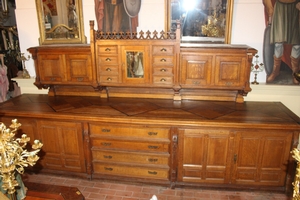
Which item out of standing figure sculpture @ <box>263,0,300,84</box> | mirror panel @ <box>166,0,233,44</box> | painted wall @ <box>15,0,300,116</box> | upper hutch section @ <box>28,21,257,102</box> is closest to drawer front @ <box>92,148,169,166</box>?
upper hutch section @ <box>28,21,257,102</box>

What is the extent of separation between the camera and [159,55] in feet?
10.9

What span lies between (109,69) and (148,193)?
1.82m

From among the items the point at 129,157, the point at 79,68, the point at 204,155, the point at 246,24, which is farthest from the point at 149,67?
the point at 246,24

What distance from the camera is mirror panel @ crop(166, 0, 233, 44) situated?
11.1ft

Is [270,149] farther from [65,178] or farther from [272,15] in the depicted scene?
[65,178]

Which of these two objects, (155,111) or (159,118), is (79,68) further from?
Answer: (159,118)

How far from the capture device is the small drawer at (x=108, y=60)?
3.45 m

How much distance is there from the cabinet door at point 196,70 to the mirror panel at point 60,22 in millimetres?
1706

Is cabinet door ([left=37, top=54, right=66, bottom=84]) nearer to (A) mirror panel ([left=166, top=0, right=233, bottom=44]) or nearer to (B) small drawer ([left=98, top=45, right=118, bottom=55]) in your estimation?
(B) small drawer ([left=98, top=45, right=118, bottom=55])

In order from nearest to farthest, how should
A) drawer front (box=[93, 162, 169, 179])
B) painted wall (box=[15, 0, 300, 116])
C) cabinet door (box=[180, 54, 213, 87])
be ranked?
drawer front (box=[93, 162, 169, 179]) < cabinet door (box=[180, 54, 213, 87]) < painted wall (box=[15, 0, 300, 116])

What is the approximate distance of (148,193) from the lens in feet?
10.3

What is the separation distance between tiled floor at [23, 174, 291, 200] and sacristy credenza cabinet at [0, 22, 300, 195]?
0.10 meters

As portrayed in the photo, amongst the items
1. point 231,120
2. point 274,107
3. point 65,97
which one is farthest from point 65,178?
point 274,107

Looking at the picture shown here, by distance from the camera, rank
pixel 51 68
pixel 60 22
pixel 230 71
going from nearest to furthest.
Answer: pixel 230 71, pixel 51 68, pixel 60 22
